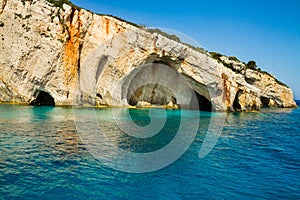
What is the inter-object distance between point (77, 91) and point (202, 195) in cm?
2826

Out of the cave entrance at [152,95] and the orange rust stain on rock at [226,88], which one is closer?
the orange rust stain on rock at [226,88]

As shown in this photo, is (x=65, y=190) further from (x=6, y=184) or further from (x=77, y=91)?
(x=77, y=91)

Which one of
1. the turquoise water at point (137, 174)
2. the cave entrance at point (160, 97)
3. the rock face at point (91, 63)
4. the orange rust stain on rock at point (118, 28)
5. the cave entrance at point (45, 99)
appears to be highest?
the orange rust stain on rock at point (118, 28)

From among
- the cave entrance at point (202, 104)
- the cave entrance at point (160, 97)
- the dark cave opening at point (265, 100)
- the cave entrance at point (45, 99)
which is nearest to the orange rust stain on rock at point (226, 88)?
the cave entrance at point (160, 97)

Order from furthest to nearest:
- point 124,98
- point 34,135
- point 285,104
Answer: point 285,104, point 124,98, point 34,135

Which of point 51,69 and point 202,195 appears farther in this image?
point 51,69

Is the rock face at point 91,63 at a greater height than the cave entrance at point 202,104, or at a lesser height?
greater

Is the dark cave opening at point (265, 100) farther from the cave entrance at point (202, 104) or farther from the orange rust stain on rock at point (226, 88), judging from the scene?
the orange rust stain on rock at point (226, 88)

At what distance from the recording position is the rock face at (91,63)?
32.4 meters

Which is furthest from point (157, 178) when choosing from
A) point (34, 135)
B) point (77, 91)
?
point (77, 91)

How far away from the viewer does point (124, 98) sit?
37344mm

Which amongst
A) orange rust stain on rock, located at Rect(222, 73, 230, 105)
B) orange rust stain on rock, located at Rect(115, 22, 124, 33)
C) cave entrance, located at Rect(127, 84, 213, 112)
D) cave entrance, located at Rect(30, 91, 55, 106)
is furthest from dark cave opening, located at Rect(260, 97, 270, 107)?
cave entrance, located at Rect(30, 91, 55, 106)

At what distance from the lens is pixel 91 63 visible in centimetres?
3488

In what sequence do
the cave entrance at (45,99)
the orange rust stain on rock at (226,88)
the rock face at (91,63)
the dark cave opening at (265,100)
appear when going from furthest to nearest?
the dark cave opening at (265,100) < the orange rust stain on rock at (226,88) < the cave entrance at (45,99) < the rock face at (91,63)
